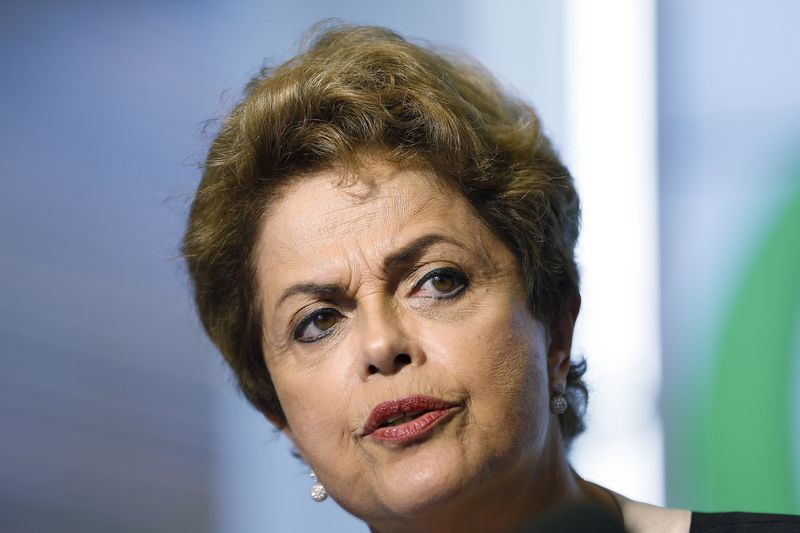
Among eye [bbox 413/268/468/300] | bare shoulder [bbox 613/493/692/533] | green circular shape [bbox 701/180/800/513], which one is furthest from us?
green circular shape [bbox 701/180/800/513]

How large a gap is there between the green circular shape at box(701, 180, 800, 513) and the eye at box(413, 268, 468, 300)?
125cm

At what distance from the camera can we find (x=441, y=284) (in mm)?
1467

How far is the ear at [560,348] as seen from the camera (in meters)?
1.62

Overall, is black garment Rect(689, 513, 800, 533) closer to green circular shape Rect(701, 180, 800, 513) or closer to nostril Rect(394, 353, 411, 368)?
nostril Rect(394, 353, 411, 368)

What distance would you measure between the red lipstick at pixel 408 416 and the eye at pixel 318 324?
0.60ft

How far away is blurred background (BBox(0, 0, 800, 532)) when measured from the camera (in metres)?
2.49

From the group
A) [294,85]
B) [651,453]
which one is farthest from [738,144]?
[294,85]

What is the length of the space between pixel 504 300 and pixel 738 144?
4.17ft

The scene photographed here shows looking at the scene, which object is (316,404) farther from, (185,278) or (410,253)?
(185,278)

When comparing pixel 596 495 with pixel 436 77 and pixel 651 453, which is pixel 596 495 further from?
pixel 651 453

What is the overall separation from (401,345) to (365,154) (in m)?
0.32

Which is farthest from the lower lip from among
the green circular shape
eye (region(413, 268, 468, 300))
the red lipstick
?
the green circular shape

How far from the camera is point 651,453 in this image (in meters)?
2.51

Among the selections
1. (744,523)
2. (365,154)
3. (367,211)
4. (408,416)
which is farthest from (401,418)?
(744,523)
